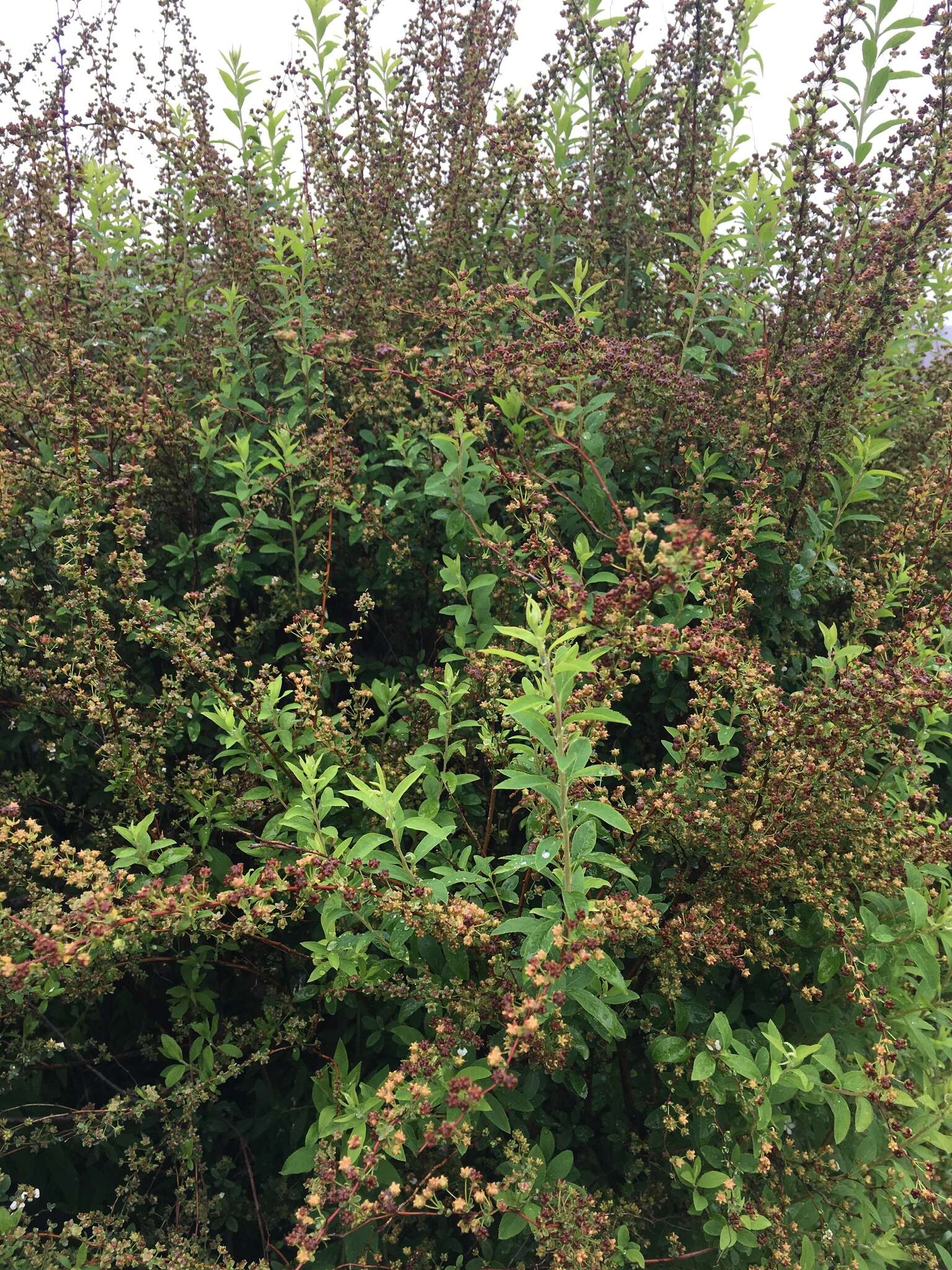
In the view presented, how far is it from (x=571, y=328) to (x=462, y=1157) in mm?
3075

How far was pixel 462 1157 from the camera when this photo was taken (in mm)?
2609

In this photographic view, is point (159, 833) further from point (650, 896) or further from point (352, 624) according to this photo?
point (650, 896)

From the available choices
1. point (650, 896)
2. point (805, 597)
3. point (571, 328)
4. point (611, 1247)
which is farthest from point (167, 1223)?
point (571, 328)

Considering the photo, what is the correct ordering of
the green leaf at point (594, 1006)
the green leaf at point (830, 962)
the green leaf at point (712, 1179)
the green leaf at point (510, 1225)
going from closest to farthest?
the green leaf at point (594, 1006)
the green leaf at point (510, 1225)
the green leaf at point (712, 1179)
the green leaf at point (830, 962)

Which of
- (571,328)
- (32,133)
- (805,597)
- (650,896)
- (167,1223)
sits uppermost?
(32,133)

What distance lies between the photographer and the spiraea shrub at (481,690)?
215 centimetres

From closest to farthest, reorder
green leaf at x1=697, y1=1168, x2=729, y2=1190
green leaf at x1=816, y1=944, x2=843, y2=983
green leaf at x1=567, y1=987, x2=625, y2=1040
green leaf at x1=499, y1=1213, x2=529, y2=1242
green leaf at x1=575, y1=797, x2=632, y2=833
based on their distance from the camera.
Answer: green leaf at x1=575, y1=797, x2=632, y2=833 < green leaf at x1=567, y1=987, x2=625, y2=1040 < green leaf at x1=499, y1=1213, x2=529, y2=1242 < green leaf at x1=697, y1=1168, x2=729, y2=1190 < green leaf at x1=816, y1=944, x2=843, y2=983

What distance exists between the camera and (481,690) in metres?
2.63

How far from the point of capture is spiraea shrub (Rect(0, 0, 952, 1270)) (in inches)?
84.5

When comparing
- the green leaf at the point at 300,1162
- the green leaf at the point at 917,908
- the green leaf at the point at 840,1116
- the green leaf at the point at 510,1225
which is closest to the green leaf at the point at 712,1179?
the green leaf at the point at 840,1116

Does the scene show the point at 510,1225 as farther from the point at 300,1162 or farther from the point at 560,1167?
the point at 300,1162

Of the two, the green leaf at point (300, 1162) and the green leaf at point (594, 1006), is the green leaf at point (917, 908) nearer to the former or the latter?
the green leaf at point (594, 1006)

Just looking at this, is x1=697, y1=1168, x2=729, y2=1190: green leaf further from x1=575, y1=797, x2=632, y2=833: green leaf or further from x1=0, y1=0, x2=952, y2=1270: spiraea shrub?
x1=575, y1=797, x2=632, y2=833: green leaf

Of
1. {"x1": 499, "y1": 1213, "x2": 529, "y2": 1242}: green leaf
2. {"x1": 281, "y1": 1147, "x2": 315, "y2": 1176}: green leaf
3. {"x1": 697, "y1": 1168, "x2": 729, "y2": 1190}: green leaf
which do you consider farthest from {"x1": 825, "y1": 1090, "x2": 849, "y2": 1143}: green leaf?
{"x1": 281, "y1": 1147, "x2": 315, "y2": 1176}: green leaf
